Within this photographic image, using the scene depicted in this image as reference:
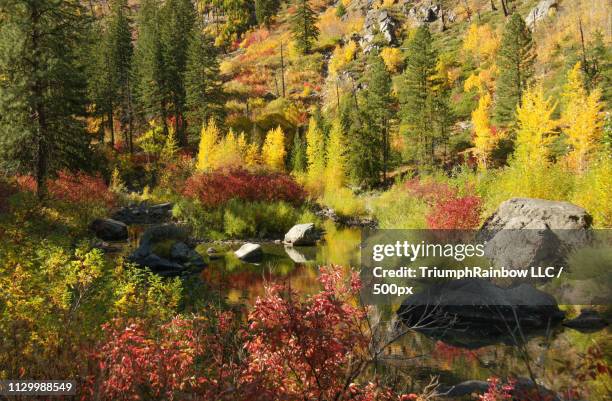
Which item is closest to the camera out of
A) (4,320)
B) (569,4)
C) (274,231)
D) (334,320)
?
(334,320)

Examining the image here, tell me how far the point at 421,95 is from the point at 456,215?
94.0ft

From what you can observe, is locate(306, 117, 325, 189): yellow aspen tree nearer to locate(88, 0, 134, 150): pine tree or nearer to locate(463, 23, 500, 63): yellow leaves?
locate(88, 0, 134, 150): pine tree

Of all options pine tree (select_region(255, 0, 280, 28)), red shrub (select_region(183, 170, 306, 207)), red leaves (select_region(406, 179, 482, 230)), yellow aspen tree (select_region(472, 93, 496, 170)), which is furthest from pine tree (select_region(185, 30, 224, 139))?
pine tree (select_region(255, 0, 280, 28))

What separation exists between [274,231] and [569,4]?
165 ft

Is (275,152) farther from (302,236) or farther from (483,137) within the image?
(302,236)

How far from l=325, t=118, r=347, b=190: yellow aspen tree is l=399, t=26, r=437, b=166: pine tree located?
259 inches

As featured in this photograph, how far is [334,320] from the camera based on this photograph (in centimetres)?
436

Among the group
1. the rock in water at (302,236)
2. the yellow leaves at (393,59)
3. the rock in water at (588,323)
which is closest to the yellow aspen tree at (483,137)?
the rock in water at (302,236)

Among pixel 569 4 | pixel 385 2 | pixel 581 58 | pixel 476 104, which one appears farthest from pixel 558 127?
pixel 385 2

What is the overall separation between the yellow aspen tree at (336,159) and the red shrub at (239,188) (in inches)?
309

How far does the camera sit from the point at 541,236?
1312 cm

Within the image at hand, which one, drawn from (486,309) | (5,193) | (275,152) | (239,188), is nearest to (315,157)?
(275,152)

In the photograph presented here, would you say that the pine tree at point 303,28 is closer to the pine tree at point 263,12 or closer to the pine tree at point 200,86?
the pine tree at point 263,12

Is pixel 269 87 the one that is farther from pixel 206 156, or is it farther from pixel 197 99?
pixel 206 156
